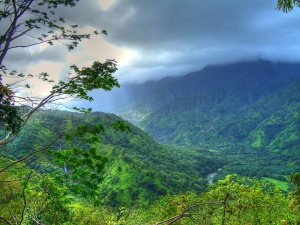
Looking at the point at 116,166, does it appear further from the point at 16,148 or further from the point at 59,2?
the point at 59,2

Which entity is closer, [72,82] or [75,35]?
[72,82]

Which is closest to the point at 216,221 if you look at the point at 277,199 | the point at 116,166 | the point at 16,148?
the point at 277,199

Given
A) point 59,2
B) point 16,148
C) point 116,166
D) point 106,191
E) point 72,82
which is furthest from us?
point 116,166

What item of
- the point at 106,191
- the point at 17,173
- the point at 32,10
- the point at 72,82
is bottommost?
the point at 106,191

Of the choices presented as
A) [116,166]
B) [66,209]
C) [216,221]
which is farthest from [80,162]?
[116,166]

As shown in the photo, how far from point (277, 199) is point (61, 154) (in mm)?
28100

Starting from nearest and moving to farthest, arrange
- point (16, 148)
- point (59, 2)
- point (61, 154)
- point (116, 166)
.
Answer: point (61, 154), point (59, 2), point (16, 148), point (116, 166)

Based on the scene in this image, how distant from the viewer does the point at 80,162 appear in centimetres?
1044

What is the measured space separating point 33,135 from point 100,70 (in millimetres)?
170125

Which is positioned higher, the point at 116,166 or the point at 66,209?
the point at 66,209

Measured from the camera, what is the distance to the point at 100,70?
1324 cm

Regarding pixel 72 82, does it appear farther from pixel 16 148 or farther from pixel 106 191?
pixel 16 148

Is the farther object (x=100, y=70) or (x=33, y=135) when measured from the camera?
(x=33, y=135)

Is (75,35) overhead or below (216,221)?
overhead
